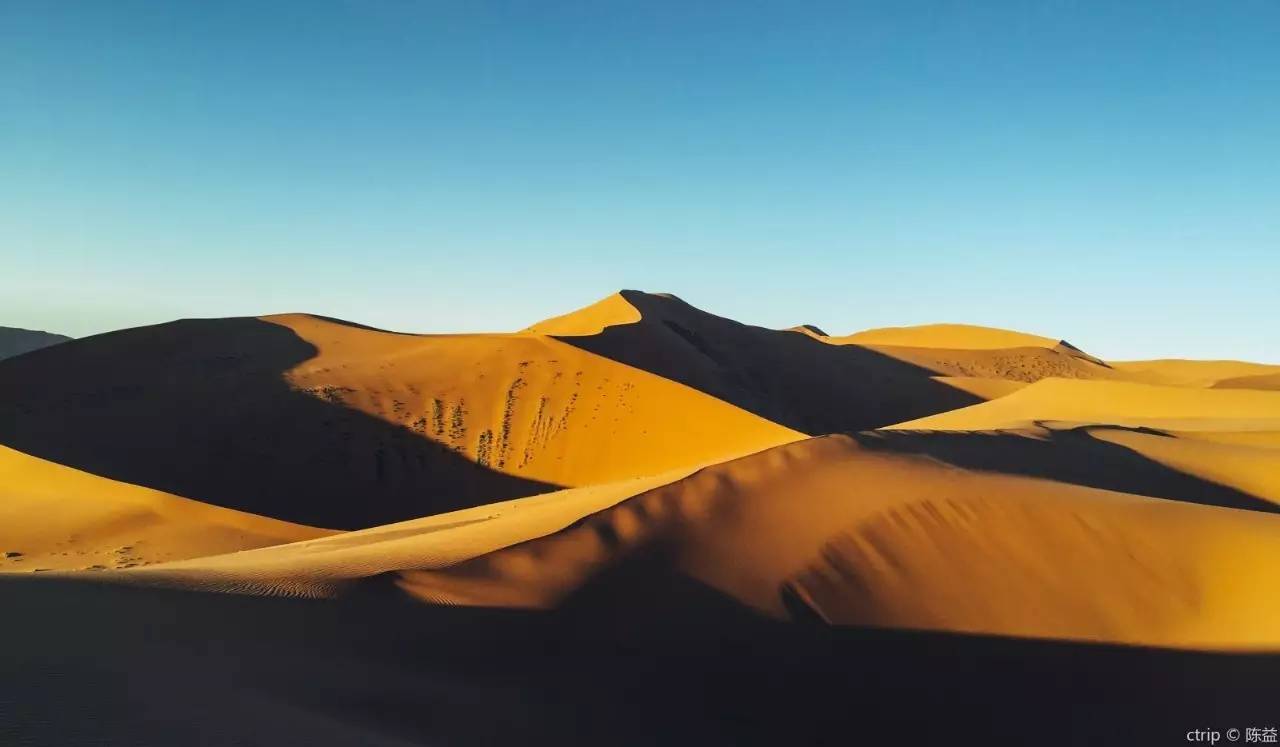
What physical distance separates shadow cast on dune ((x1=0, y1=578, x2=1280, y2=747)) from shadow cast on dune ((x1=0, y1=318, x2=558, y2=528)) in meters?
12.5

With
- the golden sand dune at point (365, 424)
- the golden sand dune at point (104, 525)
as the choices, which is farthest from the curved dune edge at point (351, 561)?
the golden sand dune at point (365, 424)

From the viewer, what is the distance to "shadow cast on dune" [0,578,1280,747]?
4.11 metres

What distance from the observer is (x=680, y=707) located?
518cm

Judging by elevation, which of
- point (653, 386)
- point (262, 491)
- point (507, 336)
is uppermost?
point (507, 336)

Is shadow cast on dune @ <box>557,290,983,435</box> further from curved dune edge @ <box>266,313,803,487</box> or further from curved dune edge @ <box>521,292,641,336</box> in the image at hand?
curved dune edge @ <box>266,313,803,487</box>

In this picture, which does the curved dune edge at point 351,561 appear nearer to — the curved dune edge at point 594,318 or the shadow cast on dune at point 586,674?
the shadow cast on dune at point 586,674

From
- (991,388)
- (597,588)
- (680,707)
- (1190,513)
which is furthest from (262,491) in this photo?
(991,388)

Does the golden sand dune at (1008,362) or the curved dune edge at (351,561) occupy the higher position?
the golden sand dune at (1008,362)

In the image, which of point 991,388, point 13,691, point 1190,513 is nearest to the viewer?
point 13,691

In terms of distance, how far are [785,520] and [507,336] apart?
21532mm

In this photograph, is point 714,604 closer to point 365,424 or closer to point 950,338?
point 365,424

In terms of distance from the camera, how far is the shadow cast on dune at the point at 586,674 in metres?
4.11

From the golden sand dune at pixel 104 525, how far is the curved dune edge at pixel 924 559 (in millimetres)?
8182

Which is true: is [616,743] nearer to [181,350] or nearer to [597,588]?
[597,588]
